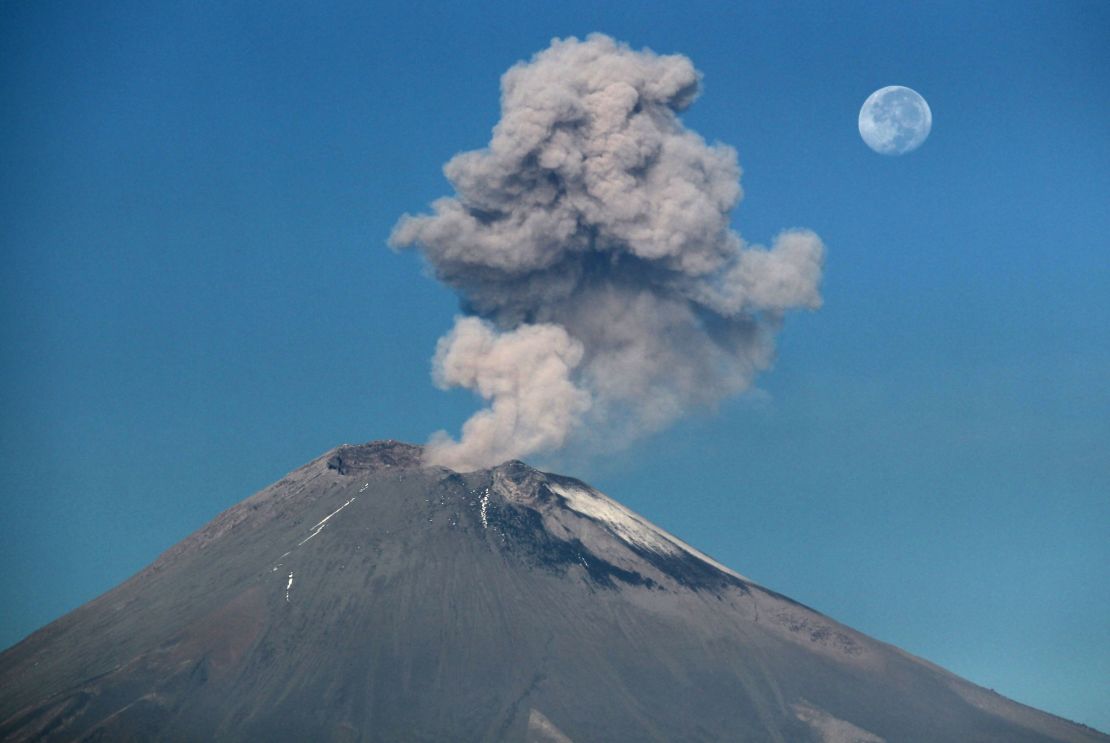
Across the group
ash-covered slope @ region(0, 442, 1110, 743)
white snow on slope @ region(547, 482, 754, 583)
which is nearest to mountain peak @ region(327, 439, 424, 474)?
ash-covered slope @ region(0, 442, 1110, 743)

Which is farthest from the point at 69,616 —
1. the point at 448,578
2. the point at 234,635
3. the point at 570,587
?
the point at 570,587

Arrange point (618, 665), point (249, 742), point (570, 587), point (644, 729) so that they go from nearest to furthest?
1. point (249, 742)
2. point (644, 729)
3. point (618, 665)
4. point (570, 587)

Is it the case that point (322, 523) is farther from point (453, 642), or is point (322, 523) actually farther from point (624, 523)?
point (624, 523)

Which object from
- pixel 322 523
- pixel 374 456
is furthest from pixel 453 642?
pixel 374 456

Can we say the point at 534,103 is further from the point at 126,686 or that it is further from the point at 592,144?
the point at 126,686

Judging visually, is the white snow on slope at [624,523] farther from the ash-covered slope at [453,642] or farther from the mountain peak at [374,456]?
the mountain peak at [374,456]

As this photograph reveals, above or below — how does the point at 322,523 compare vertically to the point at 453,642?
above

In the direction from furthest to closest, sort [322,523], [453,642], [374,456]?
[374,456] < [322,523] < [453,642]

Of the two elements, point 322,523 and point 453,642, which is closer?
point 453,642
